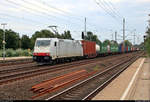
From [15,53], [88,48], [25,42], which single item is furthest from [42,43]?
[25,42]

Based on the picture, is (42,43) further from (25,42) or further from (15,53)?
(25,42)

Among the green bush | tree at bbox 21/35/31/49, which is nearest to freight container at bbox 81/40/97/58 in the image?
the green bush

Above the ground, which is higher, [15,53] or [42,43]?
[42,43]

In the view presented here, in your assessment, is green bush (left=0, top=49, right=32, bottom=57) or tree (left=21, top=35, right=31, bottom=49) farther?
tree (left=21, top=35, right=31, bottom=49)

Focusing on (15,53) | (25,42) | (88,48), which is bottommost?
(15,53)

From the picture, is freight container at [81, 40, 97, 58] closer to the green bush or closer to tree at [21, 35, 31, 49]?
the green bush

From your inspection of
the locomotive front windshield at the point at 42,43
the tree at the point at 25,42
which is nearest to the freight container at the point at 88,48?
the locomotive front windshield at the point at 42,43

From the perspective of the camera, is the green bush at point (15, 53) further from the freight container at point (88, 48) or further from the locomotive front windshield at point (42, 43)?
the locomotive front windshield at point (42, 43)

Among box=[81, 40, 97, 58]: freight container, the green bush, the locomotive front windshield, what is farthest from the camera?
the green bush

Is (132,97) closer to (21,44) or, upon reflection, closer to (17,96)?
(17,96)

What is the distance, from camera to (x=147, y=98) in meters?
9.15

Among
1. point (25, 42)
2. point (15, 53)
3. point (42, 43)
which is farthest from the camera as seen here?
point (25, 42)

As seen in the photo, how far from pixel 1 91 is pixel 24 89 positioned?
1161 millimetres

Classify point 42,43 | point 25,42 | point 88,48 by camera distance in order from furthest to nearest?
point 25,42 → point 88,48 → point 42,43
